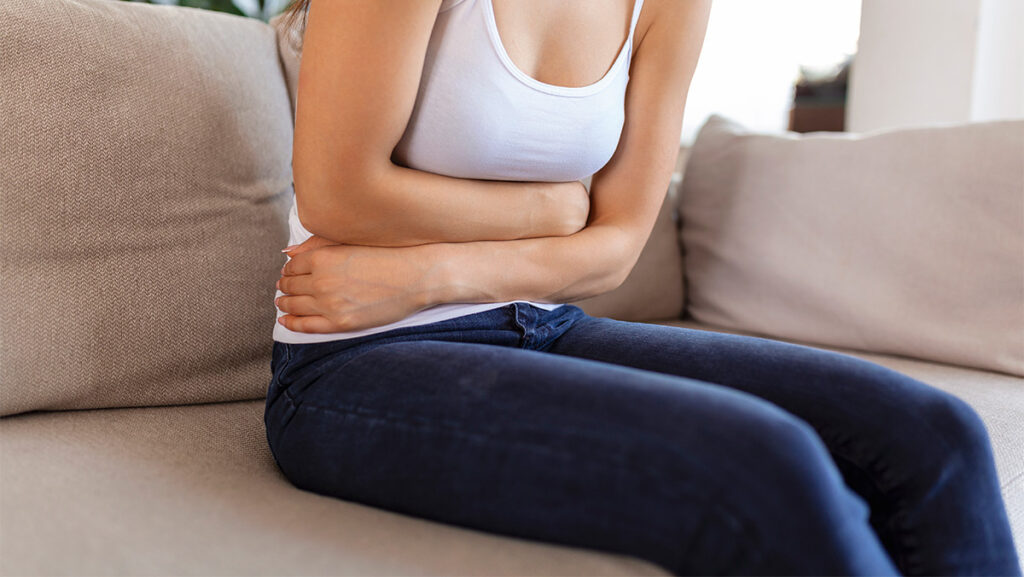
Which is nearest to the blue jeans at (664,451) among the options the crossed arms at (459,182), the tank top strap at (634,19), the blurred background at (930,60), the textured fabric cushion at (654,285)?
the crossed arms at (459,182)

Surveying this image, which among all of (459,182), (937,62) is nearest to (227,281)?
(459,182)

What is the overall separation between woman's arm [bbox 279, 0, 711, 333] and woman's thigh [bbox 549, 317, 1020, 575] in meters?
0.19

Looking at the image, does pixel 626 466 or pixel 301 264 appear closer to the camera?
pixel 626 466

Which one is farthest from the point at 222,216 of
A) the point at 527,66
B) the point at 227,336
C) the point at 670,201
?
the point at 670,201

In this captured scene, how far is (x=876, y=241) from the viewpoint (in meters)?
1.41

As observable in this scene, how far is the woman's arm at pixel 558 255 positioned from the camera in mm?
825

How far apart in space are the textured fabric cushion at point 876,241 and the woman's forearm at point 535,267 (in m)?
0.56

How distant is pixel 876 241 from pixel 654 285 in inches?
15.8

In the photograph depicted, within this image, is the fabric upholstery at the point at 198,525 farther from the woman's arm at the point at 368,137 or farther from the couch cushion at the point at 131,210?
the woman's arm at the point at 368,137

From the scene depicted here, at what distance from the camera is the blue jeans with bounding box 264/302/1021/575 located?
0.58 m

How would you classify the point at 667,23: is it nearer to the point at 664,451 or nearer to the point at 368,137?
the point at 368,137

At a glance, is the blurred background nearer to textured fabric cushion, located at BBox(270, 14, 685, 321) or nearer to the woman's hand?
textured fabric cushion, located at BBox(270, 14, 685, 321)

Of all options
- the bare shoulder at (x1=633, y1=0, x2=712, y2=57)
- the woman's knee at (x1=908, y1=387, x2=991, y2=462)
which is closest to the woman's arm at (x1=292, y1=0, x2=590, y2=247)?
the bare shoulder at (x1=633, y1=0, x2=712, y2=57)

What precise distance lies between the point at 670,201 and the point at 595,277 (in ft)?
2.38
